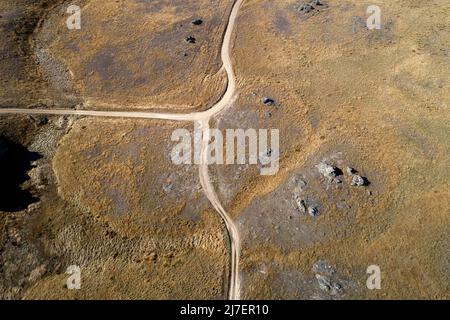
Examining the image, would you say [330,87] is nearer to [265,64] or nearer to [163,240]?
[265,64]

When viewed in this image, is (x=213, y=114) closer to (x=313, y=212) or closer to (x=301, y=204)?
(x=301, y=204)

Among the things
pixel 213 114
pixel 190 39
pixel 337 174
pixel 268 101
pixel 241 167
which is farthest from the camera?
pixel 190 39

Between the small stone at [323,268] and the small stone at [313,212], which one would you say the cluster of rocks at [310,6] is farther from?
the small stone at [323,268]

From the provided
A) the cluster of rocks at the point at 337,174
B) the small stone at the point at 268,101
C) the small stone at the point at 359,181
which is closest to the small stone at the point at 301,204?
the cluster of rocks at the point at 337,174

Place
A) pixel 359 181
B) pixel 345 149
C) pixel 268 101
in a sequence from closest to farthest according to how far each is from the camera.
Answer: pixel 359 181 → pixel 345 149 → pixel 268 101

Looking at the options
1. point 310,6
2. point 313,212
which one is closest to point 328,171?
point 313,212

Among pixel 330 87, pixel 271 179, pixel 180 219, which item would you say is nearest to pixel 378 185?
pixel 271 179

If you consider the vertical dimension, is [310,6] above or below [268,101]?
above

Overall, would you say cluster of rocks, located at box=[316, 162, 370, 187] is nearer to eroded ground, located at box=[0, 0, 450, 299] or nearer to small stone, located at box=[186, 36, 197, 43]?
eroded ground, located at box=[0, 0, 450, 299]
